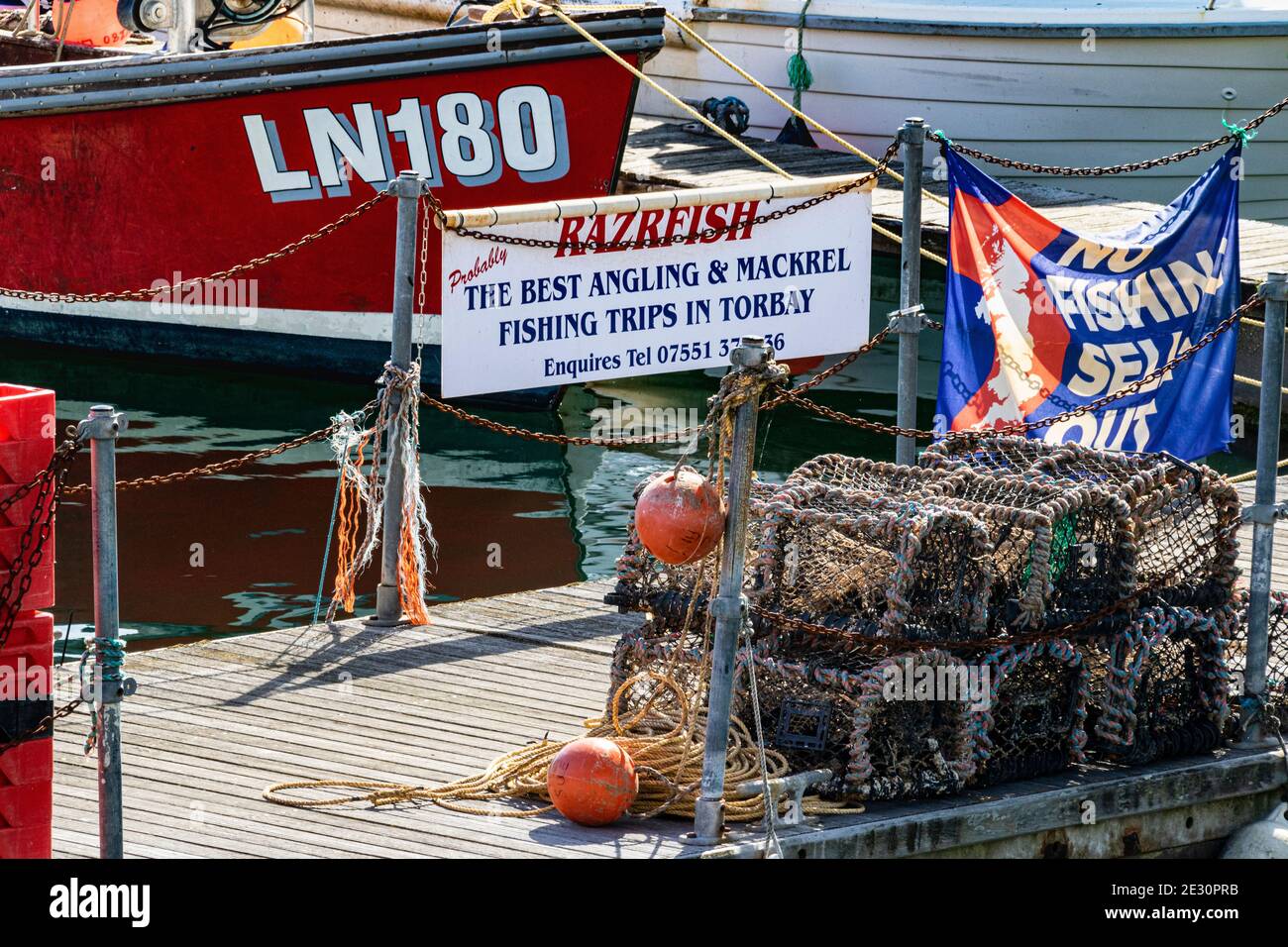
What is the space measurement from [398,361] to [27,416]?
234 centimetres

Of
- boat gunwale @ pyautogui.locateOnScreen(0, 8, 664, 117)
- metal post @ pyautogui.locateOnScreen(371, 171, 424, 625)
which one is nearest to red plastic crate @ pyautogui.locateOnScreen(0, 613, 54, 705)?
metal post @ pyautogui.locateOnScreen(371, 171, 424, 625)

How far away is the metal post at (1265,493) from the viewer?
600cm

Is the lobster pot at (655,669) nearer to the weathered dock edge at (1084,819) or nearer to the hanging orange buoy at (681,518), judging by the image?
the hanging orange buoy at (681,518)

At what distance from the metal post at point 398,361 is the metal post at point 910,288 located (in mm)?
1945

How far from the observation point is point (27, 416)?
4.73m

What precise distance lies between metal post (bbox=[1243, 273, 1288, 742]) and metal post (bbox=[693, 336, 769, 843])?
1.82m

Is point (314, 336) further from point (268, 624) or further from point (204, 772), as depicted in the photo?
point (204, 772)

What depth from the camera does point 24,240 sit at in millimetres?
12852

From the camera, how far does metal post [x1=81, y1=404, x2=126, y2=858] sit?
4.49 metres

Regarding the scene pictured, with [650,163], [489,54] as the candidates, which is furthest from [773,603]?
[650,163]

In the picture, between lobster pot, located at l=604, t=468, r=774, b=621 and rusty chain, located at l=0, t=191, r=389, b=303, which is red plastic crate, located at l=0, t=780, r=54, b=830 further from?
rusty chain, located at l=0, t=191, r=389, b=303

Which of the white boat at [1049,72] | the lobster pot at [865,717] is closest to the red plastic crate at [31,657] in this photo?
the lobster pot at [865,717]

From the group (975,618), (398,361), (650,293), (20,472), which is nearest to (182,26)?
(650,293)
